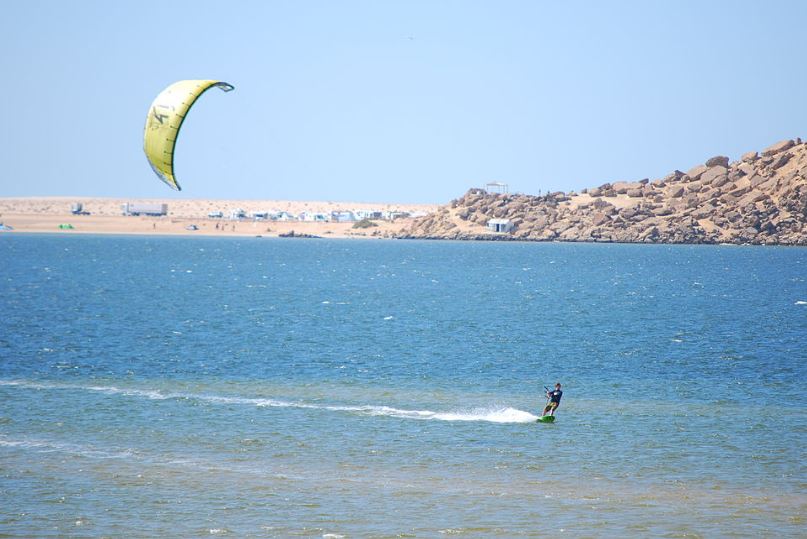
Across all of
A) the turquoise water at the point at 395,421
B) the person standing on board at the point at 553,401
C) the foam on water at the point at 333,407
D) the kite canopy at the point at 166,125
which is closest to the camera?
the turquoise water at the point at 395,421

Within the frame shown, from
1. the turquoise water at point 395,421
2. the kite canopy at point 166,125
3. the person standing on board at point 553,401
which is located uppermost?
the kite canopy at point 166,125

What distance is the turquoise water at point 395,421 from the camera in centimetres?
2803

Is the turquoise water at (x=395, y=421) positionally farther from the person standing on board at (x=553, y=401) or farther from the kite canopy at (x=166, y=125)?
the kite canopy at (x=166, y=125)

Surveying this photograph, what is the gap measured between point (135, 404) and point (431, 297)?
61.3 metres

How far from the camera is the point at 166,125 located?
3356 cm

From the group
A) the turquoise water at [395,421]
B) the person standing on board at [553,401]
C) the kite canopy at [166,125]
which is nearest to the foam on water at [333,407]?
the turquoise water at [395,421]

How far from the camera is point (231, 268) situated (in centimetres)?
14850

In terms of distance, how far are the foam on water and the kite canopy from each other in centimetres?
1126

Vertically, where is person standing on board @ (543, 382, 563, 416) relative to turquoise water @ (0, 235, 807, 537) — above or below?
above

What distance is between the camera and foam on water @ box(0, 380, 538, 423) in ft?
131

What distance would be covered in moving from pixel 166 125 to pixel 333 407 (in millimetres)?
12968

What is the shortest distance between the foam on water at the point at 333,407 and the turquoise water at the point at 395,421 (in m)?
0.19

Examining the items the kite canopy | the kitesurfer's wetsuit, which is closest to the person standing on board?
the kitesurfer's wetsuit

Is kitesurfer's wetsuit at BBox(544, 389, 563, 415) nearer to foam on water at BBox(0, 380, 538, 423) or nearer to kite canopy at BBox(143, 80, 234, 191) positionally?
foam on water at BBox(0, 380, 538, 423)
